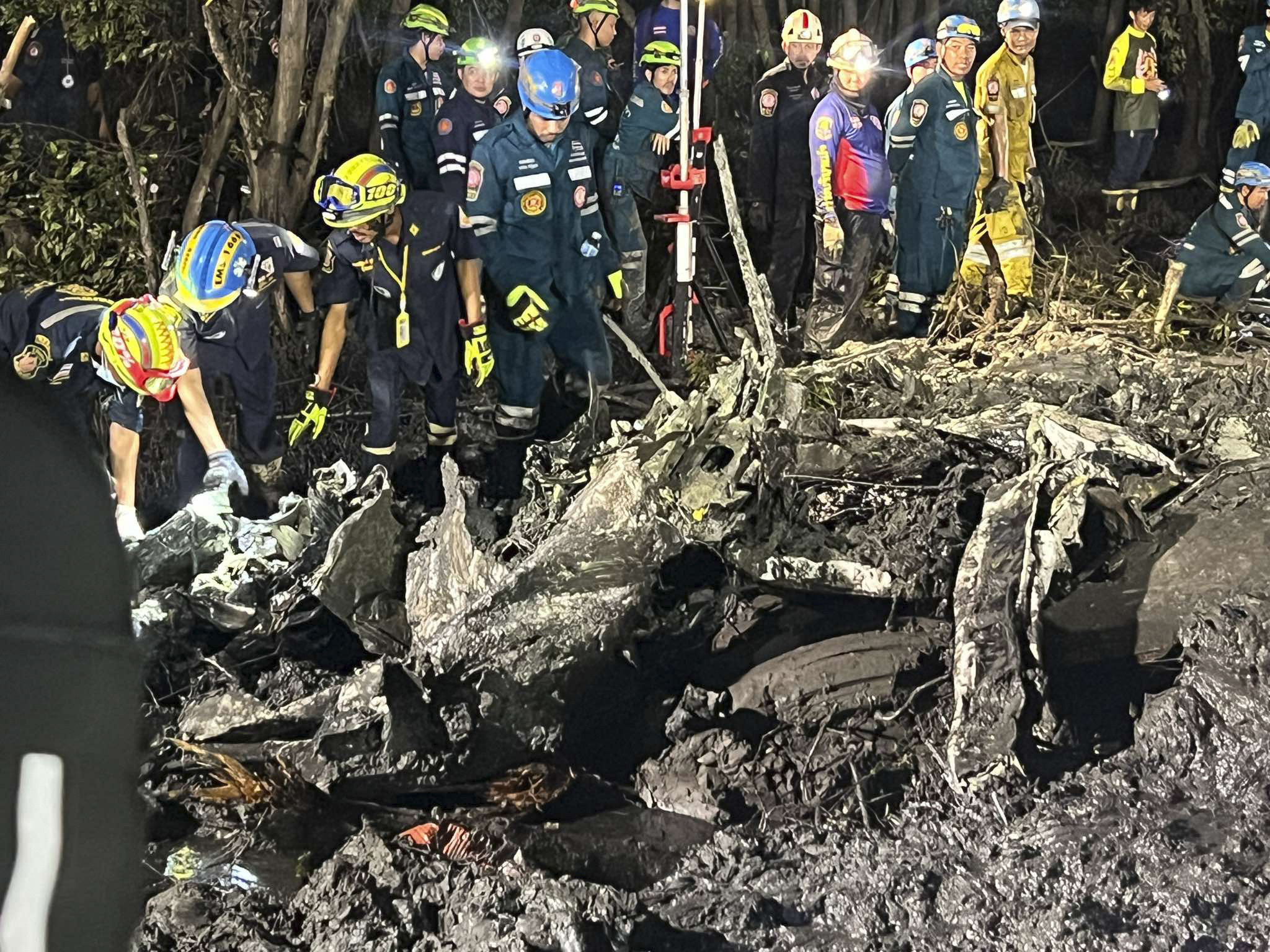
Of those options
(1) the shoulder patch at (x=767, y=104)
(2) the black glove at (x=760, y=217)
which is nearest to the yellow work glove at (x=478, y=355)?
(2) the black glove at (x=760, y=217)

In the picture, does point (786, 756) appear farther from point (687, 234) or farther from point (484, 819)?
point (687, 234)

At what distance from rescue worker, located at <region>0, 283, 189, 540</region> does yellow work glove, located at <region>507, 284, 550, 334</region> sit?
0.78 meters

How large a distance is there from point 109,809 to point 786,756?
1423 millimetres

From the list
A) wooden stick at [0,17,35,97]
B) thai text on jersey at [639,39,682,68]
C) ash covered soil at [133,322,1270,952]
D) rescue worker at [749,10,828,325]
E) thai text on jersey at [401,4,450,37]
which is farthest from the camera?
rescue worker at [749,10,828,325]

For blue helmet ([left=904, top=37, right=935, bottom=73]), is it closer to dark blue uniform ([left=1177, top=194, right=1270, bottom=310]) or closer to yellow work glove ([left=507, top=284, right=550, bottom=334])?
dark blue uniform ([left=1177, top=194, right=1270, bottom=310])

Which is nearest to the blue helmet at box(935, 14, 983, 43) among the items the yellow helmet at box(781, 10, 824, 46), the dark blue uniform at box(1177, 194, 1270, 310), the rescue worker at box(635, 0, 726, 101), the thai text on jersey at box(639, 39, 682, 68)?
the yellow helmet at box(781, 10, 824, 46)

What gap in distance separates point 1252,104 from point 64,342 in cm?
311

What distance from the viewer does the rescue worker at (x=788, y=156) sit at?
292 centimetres

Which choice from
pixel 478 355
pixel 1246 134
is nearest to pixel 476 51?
pixel 478 355

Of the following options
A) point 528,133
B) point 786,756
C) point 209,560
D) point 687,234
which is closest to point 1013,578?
point 786,756

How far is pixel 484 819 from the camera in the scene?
2436mm

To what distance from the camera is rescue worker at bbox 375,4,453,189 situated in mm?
2723

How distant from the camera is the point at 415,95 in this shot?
2.74 meters

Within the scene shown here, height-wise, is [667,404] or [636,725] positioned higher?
[667,404]
